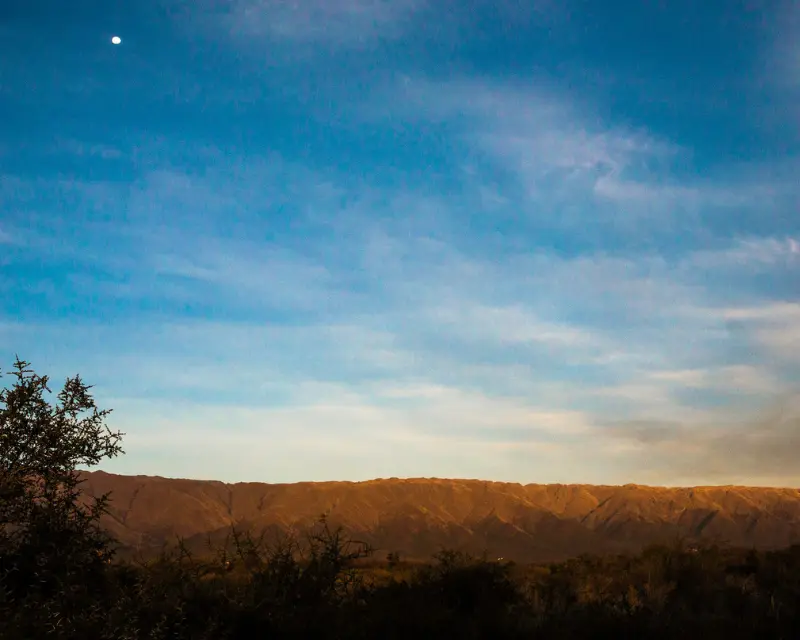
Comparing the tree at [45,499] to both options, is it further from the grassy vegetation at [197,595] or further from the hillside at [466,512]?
the hillside at [466,512]

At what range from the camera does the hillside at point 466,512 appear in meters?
100

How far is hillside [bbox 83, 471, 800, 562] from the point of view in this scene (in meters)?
100

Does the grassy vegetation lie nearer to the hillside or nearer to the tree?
the tree

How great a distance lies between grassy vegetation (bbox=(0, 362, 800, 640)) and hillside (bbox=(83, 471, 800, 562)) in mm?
78879

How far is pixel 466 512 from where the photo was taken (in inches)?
4606

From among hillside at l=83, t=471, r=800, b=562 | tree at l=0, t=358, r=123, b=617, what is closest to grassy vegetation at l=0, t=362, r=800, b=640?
Answer: tree at l=0, t=358, r=123, b=617

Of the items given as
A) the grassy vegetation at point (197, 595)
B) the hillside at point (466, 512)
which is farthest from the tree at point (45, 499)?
the hillside at point (466, 512)

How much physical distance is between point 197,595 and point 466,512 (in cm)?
11047

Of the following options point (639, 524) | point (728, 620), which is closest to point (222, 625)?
point (728, 620)

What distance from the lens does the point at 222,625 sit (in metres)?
9.95

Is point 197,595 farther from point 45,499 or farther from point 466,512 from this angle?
point 466,512

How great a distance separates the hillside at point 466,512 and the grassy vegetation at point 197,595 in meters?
78.9

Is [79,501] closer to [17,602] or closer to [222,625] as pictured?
[17,602]

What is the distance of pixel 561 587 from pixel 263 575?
9.50 meters
